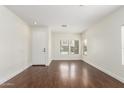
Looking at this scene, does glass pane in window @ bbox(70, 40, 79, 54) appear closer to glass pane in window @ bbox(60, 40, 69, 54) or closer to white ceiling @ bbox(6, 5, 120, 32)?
glass pane in window @ bbox(60, 40, 69, 54)

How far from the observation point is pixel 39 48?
7.51 meters

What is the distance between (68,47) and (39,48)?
409cm

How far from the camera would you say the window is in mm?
11023

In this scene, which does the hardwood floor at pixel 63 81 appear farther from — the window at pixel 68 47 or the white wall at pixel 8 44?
the window at pixel 68 47

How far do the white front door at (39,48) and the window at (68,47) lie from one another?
3661 millimetres

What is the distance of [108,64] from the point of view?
200 inches

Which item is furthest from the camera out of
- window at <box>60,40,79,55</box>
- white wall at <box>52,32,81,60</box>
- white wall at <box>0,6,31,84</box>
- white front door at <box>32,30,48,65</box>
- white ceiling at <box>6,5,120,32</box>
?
window at <box>60,40,79,55</box>

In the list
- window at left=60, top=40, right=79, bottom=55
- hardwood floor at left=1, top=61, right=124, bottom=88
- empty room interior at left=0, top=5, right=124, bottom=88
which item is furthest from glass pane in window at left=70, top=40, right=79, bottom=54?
hardwood floor at left=1, top=61, right=124, bottom=88

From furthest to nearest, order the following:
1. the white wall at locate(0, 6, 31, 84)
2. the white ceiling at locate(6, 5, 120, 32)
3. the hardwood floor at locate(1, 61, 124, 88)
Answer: the white ceiling at locate(6, 5, 120, 32)
the white wall at locate(0, 6, 31, 84)
the hardwood floor at locate(1, 61, 124, 88)

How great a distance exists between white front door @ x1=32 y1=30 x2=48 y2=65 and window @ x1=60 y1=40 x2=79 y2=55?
3.66m

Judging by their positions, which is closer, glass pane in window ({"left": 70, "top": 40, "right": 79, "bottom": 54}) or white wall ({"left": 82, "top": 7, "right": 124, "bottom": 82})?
white wall ({"left": 82, "top": 7, "right": 124, "bottom": 82})

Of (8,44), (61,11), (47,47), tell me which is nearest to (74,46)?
(47,47)

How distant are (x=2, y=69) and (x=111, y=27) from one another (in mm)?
4187
